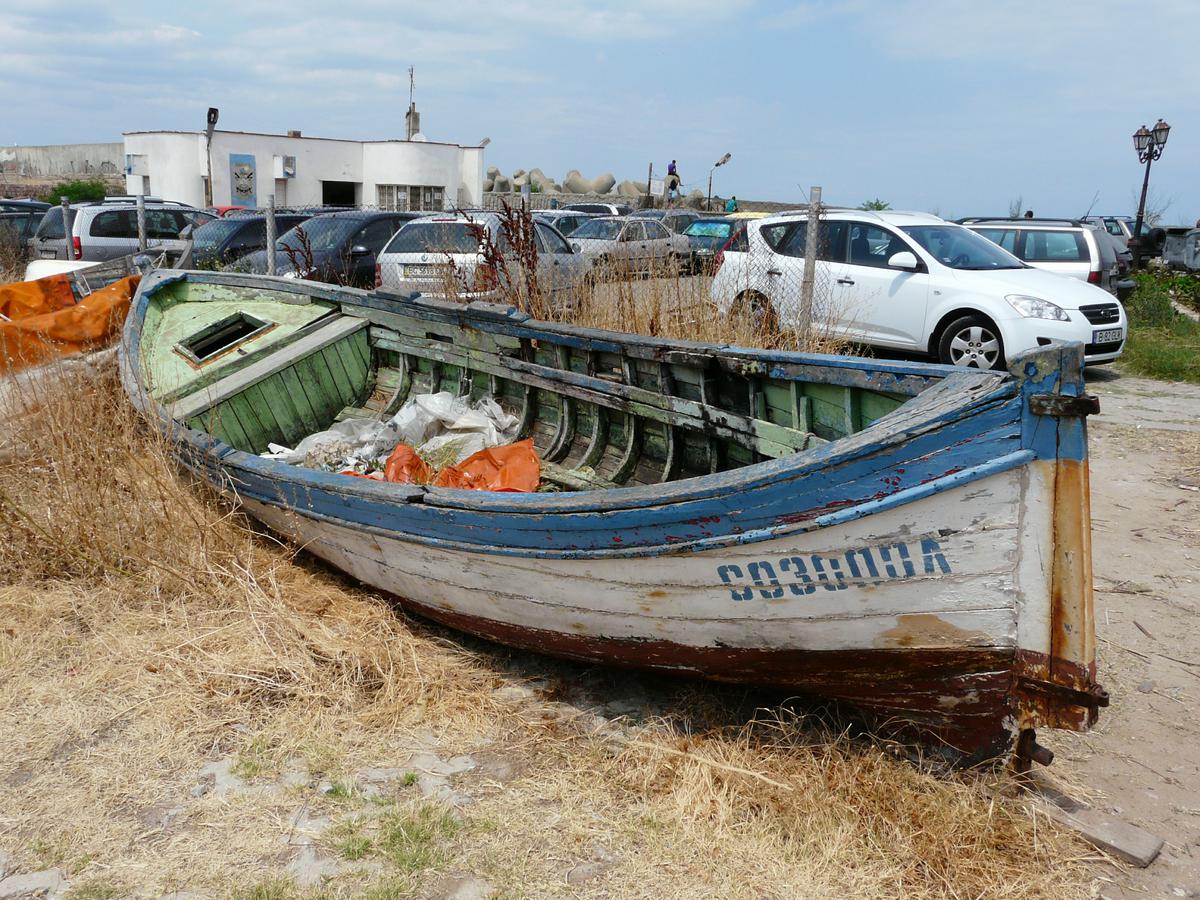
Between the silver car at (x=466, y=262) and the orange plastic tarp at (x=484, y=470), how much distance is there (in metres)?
2.59

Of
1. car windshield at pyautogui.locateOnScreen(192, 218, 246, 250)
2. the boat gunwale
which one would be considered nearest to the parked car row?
car windshield at pyautogui.locateOnScreen(192, 218, 246, 250)

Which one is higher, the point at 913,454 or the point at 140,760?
the point at 913,454

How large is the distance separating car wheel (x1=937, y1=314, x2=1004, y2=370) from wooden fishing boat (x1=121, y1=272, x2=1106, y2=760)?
4.77 metres

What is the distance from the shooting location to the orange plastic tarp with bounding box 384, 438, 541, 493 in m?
5.09

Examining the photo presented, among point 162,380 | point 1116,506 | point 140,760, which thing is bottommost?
point 140,760

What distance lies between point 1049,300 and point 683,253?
348 cm

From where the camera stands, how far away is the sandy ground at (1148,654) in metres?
3.37

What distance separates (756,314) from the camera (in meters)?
7.98

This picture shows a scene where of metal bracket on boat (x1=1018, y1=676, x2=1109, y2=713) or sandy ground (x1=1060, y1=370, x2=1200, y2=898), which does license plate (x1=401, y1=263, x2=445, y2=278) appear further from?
metal bracket on boat (x1=1018, y1=676, x2=1109, y2=713)

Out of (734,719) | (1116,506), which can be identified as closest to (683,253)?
(1116,506)

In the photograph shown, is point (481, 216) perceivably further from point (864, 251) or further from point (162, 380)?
point (162, 380)

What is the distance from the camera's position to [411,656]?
446 cm

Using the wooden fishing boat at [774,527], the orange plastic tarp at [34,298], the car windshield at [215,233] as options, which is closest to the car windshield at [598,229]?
the car windshield at [215,233]

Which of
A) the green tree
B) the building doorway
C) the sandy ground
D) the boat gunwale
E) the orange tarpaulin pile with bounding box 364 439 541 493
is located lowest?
the sandy ground
